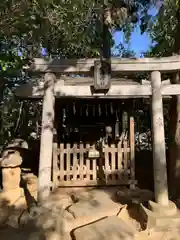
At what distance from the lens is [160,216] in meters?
5.09

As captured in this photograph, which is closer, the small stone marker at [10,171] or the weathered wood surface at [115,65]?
the weathered wood surface at [115,65]

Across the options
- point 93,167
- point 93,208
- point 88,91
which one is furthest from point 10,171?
point 93,167

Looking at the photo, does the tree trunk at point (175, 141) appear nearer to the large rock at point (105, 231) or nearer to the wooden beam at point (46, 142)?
the large rock at point (105, 231)

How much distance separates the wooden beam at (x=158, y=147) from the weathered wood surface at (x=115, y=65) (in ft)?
0.63

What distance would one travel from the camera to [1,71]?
14.0ft

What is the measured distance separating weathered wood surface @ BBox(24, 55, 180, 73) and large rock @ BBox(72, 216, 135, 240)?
2.91 metres

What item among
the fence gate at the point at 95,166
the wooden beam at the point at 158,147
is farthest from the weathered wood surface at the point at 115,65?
the fence gate at the point at 95,166

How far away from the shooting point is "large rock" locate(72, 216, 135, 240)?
461 cm

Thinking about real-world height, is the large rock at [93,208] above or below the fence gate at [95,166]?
below

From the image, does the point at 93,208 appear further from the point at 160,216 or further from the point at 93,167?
the point at 93,167

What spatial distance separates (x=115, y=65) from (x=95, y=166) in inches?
124

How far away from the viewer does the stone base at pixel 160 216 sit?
498 cm

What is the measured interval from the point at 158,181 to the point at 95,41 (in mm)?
5606

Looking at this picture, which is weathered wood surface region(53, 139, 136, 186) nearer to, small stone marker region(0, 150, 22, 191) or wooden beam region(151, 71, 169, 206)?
small stone marker region(0, 150, 22, 191)
